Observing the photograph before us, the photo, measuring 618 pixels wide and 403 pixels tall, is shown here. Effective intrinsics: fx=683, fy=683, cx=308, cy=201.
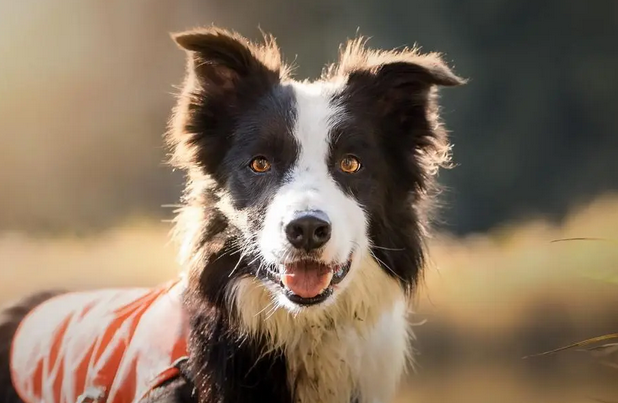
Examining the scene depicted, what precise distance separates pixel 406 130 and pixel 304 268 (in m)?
0.59

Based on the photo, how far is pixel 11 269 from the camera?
2816 mm

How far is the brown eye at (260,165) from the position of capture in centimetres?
186

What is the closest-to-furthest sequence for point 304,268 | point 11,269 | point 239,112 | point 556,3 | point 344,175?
point 304,268 < point 344,175 < point 239,112 < point 556,3 < point 11,269

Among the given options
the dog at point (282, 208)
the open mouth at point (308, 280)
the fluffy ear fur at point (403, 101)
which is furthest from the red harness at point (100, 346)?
the fluffy ear fur at point (403, 101)

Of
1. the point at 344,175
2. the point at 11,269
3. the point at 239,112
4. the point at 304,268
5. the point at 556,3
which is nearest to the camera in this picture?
the point at 304,268

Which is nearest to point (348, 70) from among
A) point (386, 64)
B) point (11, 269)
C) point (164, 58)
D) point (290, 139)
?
point (386, 64)

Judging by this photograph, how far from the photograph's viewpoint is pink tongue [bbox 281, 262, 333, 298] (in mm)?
1721

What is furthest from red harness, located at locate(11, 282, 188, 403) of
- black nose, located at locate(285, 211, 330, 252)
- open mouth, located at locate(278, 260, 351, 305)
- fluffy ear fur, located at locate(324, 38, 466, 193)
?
fluffy ear fur, located at locate(324, 38, 466, 193)

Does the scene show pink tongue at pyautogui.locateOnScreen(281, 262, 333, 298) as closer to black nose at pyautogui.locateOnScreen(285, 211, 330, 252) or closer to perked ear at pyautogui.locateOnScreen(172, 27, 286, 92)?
black nose at pyautogui.locateOnScreen(285, 211, 330, 252)

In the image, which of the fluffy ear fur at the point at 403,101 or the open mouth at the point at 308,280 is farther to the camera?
→ the fluffy ear fur at the point at 403,101

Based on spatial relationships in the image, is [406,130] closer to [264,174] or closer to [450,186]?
[264,174]

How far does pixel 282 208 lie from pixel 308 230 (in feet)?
0.37

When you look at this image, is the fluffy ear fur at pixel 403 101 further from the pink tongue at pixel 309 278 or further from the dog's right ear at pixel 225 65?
the pink tongue at pixel 309 278

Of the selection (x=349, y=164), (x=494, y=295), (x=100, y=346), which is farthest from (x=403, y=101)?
(x=100, y=346)
